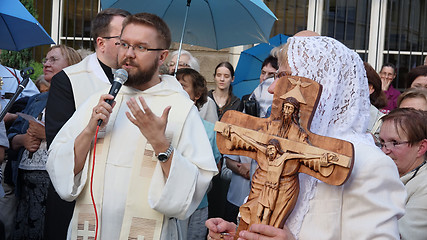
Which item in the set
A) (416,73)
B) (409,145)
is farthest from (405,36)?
(409,145)

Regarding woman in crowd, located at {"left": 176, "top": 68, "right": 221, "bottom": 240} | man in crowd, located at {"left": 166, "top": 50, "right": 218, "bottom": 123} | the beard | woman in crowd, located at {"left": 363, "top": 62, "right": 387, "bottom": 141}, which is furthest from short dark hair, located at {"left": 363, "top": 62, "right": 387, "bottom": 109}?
the beard

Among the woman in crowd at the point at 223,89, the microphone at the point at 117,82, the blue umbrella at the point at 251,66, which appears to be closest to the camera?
the microphone at the point at 117,82

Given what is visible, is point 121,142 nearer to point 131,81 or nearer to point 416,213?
point 131,81

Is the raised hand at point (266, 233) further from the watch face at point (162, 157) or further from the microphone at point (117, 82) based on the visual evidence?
the microphone at point (117, 82)

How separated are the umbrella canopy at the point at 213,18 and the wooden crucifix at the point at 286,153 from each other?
3385 mm

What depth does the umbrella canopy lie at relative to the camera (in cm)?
558

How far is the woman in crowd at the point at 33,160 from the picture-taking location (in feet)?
16.2

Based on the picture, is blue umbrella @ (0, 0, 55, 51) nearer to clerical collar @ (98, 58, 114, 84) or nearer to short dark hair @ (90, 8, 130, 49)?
short dark hair @ (90, 8, 130, 49)

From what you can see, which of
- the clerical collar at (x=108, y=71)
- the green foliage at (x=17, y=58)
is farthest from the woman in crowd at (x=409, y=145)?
the green foliage at (x=17, y=58)

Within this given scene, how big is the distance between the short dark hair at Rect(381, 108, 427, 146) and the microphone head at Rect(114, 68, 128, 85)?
1.56m

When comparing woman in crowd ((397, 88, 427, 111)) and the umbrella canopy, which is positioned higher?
the umbrella canopy

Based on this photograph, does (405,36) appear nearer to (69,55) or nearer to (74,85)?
(69,55)

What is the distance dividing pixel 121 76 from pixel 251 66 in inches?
187

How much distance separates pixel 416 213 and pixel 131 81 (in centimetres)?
164
